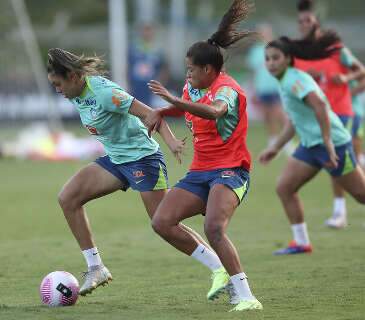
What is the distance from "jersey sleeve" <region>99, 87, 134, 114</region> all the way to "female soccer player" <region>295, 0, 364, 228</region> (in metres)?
4.13

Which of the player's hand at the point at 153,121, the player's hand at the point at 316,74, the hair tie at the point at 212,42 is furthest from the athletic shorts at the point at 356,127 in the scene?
the player's hand at the point at 153,121

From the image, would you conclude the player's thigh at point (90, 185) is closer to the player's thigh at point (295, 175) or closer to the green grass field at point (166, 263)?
the green grass field at point (166, 263)

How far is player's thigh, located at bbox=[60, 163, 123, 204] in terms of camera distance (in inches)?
339

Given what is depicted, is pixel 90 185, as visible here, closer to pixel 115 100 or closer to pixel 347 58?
pixel 115 100

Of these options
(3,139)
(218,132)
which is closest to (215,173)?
(218,132)

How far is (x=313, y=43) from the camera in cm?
1169

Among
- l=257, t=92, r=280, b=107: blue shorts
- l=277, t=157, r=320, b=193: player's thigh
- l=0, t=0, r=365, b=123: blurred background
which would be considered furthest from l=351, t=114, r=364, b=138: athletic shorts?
l=0, t=0, r=365, b=123: blurred background

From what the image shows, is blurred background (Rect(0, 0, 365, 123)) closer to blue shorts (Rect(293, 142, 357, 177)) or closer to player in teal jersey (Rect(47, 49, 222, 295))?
blue shorts (Rect(293, 142, 357, 177))

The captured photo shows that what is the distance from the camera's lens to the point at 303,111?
1064 cm

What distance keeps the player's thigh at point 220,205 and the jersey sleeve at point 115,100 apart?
105 centimetres

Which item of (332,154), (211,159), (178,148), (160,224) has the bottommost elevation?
(332,154)

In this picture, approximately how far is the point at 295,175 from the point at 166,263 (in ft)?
5.45

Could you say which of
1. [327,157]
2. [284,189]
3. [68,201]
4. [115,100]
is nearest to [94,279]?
[68,201]

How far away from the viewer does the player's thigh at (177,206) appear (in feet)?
25.6
